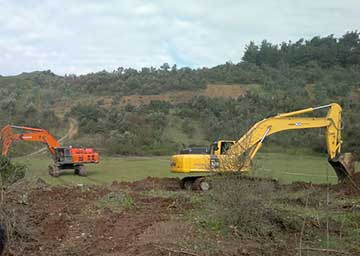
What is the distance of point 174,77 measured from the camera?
215 feet

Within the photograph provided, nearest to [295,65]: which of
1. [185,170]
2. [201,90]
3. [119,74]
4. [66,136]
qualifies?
[201,90]

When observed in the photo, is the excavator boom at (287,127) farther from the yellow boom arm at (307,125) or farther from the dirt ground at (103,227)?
the dirt ground at (103,227)

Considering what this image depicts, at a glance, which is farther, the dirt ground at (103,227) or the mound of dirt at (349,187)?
the mound of dirt at (349,187)

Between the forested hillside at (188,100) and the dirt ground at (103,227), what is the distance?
23027 mm

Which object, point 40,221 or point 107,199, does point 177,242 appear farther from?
point 107,199

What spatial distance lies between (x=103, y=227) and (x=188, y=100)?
46.3 m

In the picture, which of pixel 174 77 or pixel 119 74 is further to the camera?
pixel 119 74

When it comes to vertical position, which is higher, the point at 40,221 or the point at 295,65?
the point at 295,65

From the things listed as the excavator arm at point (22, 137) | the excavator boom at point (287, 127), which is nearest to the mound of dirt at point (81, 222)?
the excavator boom at point (287, 127)

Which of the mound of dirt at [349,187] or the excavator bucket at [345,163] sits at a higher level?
the excavator bucket at [345,163]

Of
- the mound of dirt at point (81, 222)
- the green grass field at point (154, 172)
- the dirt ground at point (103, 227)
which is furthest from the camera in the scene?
the green grass field at point (154, 172)

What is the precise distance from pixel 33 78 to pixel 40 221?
7208cm

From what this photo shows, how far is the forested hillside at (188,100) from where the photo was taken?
140ft

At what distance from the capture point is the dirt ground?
7957 millimetres
